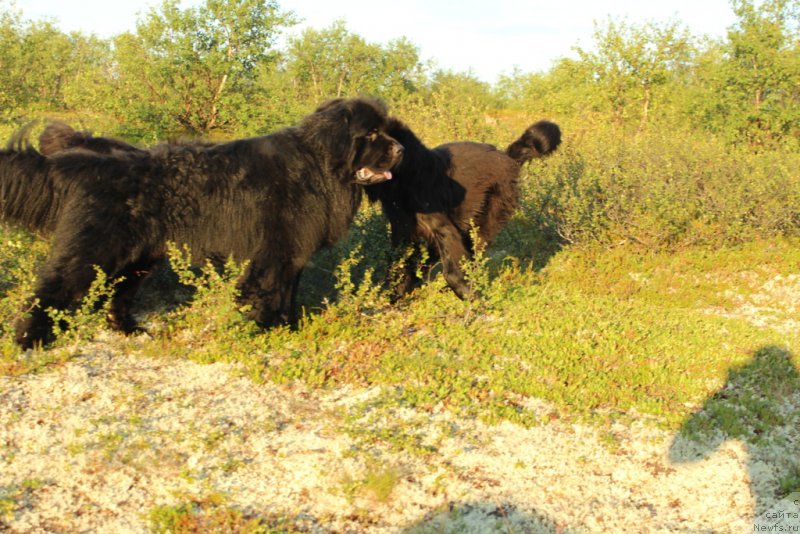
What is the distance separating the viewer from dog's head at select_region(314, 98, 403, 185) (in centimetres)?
500

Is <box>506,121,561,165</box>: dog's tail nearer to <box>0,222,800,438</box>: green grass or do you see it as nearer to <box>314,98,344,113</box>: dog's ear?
<box>0,222,800,438</box>: green grass

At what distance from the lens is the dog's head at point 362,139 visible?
5.00 metres

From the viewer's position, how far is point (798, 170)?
8.22 metres

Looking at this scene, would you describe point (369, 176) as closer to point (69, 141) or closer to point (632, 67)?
point (69, 141)

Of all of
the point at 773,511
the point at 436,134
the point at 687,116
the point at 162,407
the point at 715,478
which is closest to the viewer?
the point at 773,511

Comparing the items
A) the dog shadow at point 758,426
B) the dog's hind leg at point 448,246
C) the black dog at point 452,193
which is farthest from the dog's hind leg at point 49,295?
the dog shadow at point 758,426

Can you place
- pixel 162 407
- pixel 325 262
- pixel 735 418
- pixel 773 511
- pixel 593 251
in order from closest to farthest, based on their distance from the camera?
pixel 773 511
pixel 162 407
pixel 735 418
pixel 325 262
pixel 593 251

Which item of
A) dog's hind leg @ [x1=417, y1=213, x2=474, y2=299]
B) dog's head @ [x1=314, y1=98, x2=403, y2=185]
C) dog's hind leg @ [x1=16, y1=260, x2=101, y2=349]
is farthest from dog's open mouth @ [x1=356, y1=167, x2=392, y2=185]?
dog's hind leg @ [x1=16, y1=260, x2=101, y2=349]

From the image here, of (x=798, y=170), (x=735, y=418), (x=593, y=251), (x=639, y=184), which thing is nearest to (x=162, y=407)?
(x=735, y=418)

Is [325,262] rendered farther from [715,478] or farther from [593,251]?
[715,478]

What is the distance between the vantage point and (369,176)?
510 cm

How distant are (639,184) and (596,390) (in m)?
4.36

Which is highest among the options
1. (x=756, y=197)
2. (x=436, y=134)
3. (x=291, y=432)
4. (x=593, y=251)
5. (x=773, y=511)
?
(x=436, y=134)

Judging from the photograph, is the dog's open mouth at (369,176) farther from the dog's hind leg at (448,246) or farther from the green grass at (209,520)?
the green grass at (209,520)
